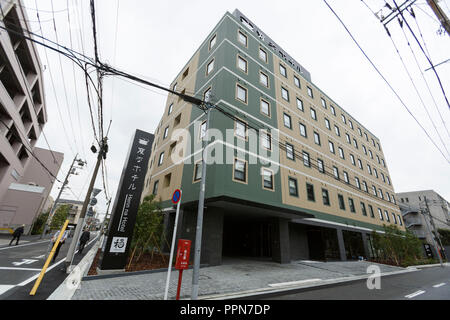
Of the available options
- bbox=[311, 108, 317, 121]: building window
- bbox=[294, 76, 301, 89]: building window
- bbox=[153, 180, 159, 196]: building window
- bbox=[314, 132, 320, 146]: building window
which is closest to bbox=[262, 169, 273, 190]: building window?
bbox=[314, 132, 320, 146]: building window

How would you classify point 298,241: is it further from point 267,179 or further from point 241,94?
point 241,94

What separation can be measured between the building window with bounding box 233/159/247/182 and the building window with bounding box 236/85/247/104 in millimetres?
5429

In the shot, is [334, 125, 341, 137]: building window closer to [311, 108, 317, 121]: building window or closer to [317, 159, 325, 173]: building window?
[311, 108, 317, 121]: building window

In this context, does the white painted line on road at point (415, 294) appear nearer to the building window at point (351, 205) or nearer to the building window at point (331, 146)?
the building window at point (351, 205)

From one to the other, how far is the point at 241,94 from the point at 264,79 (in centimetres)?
460

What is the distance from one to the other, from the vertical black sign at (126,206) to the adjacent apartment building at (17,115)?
12.9 meters

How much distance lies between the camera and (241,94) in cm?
1570

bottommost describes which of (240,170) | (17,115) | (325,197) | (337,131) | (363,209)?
(363,209)

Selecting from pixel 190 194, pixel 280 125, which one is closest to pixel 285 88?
pixel 280 125

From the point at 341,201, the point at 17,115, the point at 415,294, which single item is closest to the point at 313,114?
the point at 341,201

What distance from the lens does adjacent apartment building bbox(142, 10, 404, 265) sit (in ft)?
42.9

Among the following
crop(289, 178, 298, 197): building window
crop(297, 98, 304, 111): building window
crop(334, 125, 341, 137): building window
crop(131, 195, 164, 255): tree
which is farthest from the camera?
crop(334, 125, 341, 137): building window

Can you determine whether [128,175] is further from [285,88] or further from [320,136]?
[320,136]
